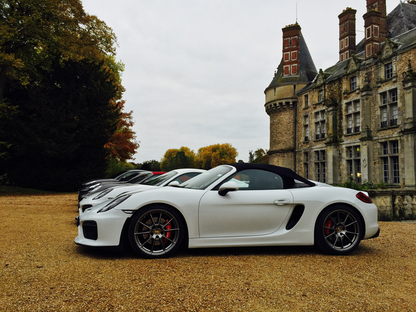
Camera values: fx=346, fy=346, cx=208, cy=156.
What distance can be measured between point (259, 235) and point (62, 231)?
13.8 ft

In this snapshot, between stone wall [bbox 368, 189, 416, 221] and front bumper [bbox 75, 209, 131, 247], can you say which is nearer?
front bumper [bbox 75, 209, 131, 247]

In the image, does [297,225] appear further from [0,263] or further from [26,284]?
[0,263]

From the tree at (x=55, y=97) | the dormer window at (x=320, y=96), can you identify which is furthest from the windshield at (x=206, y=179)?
the dormer window at (x=320, y=96)

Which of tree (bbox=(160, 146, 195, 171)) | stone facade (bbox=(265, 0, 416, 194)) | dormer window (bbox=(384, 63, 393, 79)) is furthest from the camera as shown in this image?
tree (bbox=(160, 146, 195, 171))

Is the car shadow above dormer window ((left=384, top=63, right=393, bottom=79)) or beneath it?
beneath

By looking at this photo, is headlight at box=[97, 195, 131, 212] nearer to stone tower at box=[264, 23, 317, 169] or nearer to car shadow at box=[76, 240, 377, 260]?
car shadow at box=[76, 240, 377, 260]

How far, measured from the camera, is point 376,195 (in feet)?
34.0

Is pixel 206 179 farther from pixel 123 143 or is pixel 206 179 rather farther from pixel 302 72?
pixel 302 72

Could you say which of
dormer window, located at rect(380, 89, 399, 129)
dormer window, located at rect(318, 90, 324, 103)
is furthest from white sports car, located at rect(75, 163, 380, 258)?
dormer window, located at rect(318, 90, 324, 103)

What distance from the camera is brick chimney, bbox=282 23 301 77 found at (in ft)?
125

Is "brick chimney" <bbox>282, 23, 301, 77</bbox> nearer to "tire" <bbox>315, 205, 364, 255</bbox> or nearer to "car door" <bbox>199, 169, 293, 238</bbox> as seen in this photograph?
"tire" <bbox>315, 205, 364, 255</bbox>

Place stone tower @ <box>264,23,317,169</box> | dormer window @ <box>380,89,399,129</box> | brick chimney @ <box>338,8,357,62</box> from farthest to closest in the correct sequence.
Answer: stone tower @ <box>264,23,317,169</box>, brick chimney @ <box>338,8,357,62</box>, dormer window @ <box>380,89,399,129</box>

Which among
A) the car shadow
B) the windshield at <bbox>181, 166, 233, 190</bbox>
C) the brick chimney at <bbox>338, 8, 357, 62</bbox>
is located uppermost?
the brick chimney at <bbox>338, 8, 357, 62</bbox>

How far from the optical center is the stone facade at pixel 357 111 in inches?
897
